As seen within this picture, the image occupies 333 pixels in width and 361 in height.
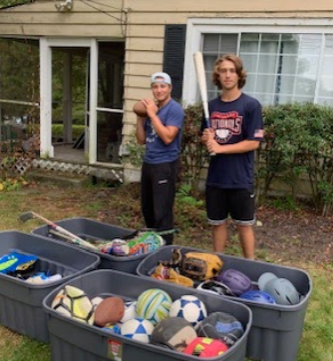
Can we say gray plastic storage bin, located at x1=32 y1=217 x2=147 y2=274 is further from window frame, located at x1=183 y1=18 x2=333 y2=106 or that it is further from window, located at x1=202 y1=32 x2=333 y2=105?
window, located at x1=202 y1=32 x2=333 y2=105

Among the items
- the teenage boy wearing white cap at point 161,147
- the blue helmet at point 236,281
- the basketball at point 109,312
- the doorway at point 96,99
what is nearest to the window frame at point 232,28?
the doorway at point 96,99

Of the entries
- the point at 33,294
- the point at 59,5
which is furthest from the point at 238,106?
the point at 59,5

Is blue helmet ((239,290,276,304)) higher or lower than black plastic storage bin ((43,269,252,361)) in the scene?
higher

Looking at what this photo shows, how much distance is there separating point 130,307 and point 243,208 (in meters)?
1.19

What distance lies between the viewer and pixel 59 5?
6.24m

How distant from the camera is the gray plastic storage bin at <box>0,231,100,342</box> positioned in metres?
2.38

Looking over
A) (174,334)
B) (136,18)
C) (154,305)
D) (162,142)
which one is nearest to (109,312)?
(154,305)

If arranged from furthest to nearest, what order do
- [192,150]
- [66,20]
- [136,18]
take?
[66,20]
[136,18]
[192,150]

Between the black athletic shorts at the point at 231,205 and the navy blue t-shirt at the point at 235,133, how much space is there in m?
0.06

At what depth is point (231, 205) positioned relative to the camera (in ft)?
10.3

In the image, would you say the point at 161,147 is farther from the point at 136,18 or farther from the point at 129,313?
the point at 136,18

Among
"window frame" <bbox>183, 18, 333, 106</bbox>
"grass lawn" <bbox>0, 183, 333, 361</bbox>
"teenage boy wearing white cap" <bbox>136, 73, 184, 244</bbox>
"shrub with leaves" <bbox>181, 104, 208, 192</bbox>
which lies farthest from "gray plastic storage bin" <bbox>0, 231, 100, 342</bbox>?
"window frame" <bbox>183, 18, 333, 106</bbox>

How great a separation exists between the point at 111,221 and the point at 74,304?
8.31 ft

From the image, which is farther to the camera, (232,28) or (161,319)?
(232,28)
